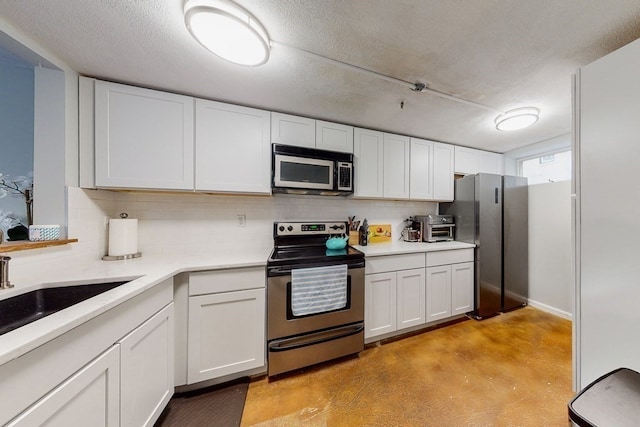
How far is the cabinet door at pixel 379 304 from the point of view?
6.44ft

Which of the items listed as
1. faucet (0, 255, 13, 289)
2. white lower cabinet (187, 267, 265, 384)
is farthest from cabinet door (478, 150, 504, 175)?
faucet (0, 255, 13, 289)

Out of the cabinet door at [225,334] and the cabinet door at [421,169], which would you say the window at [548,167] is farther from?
the cabinet door at [225,334]

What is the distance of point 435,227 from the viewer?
2678 millimetres

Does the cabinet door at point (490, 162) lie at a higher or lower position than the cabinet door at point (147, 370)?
higher

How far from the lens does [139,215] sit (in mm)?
1839

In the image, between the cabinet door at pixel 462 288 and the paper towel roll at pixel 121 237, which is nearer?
the paper towel roll at pixel 121 237

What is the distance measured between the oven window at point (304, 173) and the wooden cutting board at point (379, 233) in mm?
956

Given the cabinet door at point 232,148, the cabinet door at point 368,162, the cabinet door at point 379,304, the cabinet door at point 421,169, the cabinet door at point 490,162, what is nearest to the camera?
the cabinet door at point 232,148

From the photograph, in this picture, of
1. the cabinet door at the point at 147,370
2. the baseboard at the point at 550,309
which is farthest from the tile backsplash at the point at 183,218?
the baseboard at the point at 550,309

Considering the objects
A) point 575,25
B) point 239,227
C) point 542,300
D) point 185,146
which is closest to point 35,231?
point 185,146

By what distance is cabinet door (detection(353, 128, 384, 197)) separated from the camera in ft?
7.36

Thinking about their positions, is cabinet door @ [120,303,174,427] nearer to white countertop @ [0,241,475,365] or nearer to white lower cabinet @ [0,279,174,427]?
white lower cabinet @ [0,279,174,427]

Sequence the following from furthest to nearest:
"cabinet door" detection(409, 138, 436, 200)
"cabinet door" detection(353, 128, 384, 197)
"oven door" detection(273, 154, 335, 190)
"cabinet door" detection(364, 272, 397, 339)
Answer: "cabinet door" detection(409, 138, 436, 200), "cabinet door" detection(353, 128, 384, 197), "cabinet door" detection(364, 272, 397, 339), "oven door" detection(273, 154, 335, 190)

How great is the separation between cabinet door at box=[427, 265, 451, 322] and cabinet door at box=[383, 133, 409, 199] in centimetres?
90
